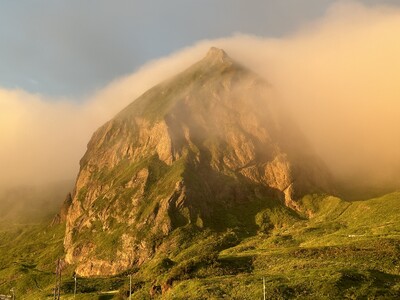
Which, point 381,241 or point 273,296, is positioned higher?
point 381,241

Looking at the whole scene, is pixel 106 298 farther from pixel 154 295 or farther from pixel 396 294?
pixel 396 294

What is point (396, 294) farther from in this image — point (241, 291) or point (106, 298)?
point (106, 298)

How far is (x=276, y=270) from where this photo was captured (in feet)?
474

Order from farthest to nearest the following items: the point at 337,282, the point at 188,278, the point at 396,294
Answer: the point at 188,278, the point at 337,282, the point at 396,294

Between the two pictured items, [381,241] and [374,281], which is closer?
[374,281]

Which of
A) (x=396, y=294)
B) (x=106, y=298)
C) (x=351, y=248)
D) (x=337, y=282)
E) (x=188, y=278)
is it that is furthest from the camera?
(x=106, y=298)

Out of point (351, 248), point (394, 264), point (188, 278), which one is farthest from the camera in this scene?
point (351, 248)

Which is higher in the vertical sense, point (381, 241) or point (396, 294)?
point (381, 241)

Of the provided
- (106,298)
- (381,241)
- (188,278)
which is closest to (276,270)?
(188,278)

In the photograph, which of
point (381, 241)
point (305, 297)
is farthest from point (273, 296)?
point (381, 241)

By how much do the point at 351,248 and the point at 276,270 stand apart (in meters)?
35.8

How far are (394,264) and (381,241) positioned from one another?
3172 cm

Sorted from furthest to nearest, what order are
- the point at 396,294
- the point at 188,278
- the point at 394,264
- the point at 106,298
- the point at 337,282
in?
1. the point at 106,298
2. the point at 188,278
3. the point at 394,264
4. the point at 337,282
5. the point at 396,294

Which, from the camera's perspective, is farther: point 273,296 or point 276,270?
point 276,270
